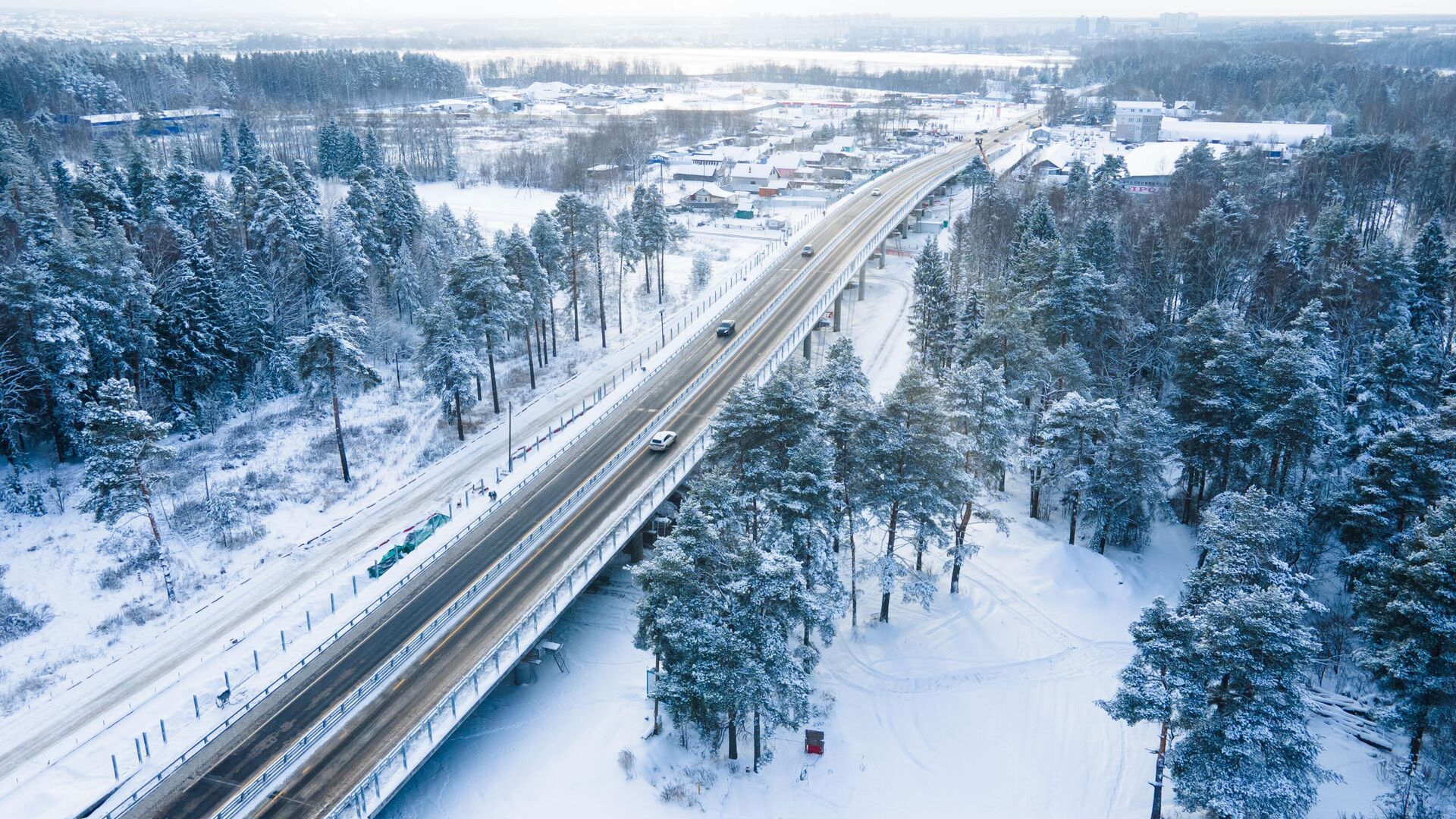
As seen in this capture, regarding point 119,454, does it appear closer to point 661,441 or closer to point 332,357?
point 332,357

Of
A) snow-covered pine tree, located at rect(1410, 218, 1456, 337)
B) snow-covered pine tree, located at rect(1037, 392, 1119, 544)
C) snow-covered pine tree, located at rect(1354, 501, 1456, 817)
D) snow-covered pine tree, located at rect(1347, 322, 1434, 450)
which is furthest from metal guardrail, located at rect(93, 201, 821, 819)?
snow-covered pine tree, located at rect(1410, 218, 1456, 337)

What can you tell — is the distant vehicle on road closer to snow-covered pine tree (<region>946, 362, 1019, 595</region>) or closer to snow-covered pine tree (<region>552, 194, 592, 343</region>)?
snow-covered pine tree (<region>946, 362, 1019, 595</region>)

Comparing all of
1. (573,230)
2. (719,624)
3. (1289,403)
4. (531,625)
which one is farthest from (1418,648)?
(573,230)

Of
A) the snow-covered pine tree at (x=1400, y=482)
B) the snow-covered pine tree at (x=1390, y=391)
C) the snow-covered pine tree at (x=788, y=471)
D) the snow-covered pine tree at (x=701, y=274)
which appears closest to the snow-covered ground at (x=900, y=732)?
the snow-covered pine tree at (x=788, y=471)

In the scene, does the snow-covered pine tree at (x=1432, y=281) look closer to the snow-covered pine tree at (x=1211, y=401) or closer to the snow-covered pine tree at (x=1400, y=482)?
the snow-covered pine tree at (x=1211, y=401)

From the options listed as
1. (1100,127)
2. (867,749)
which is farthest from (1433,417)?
(1100,127)

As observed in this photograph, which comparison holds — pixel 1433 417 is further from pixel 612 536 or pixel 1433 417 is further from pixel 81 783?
pixel 81 783

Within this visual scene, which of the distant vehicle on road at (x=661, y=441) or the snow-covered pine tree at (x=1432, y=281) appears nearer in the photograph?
the distant vehicle on road at (x=661, y=441)
